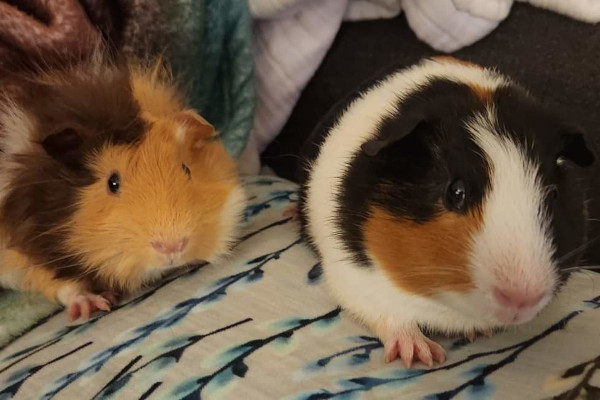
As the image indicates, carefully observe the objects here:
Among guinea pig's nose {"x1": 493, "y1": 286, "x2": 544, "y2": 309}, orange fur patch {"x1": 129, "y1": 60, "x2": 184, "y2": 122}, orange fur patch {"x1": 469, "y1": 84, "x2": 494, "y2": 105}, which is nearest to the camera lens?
guinea pig's nose {"x1": 493, "y1": 286, "x2": 544, "y2": 309}

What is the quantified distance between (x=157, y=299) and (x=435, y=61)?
1.85ft

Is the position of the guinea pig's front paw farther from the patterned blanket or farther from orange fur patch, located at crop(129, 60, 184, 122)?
orange fur patch, located at crop(129, 60, 184, 122)

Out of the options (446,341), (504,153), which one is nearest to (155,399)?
(446,341)

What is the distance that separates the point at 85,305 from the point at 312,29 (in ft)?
2.29

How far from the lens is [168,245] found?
95 centimetres

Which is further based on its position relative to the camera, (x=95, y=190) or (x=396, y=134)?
(x=95, y=190)

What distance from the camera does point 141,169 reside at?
964 mm

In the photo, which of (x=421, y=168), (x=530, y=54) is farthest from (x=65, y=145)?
(x=530, y=54)

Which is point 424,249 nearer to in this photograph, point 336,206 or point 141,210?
point 336,206

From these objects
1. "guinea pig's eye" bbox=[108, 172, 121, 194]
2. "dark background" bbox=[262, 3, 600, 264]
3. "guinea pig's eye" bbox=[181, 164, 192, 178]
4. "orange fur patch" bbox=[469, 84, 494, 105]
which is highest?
"dark background" bbox=[262, 3, 600, 264]

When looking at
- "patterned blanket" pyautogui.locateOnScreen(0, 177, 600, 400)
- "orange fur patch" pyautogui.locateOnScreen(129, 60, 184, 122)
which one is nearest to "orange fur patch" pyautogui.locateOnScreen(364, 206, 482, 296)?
"patterned blanket" pyautogui.locateOnScreen(0, 177, 600, 400)

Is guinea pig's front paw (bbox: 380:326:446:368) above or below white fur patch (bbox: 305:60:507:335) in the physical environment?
below

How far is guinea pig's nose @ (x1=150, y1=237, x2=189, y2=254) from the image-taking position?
94 cm

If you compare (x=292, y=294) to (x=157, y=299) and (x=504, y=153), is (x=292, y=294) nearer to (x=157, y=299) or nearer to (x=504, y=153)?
(x=157, y=299)
